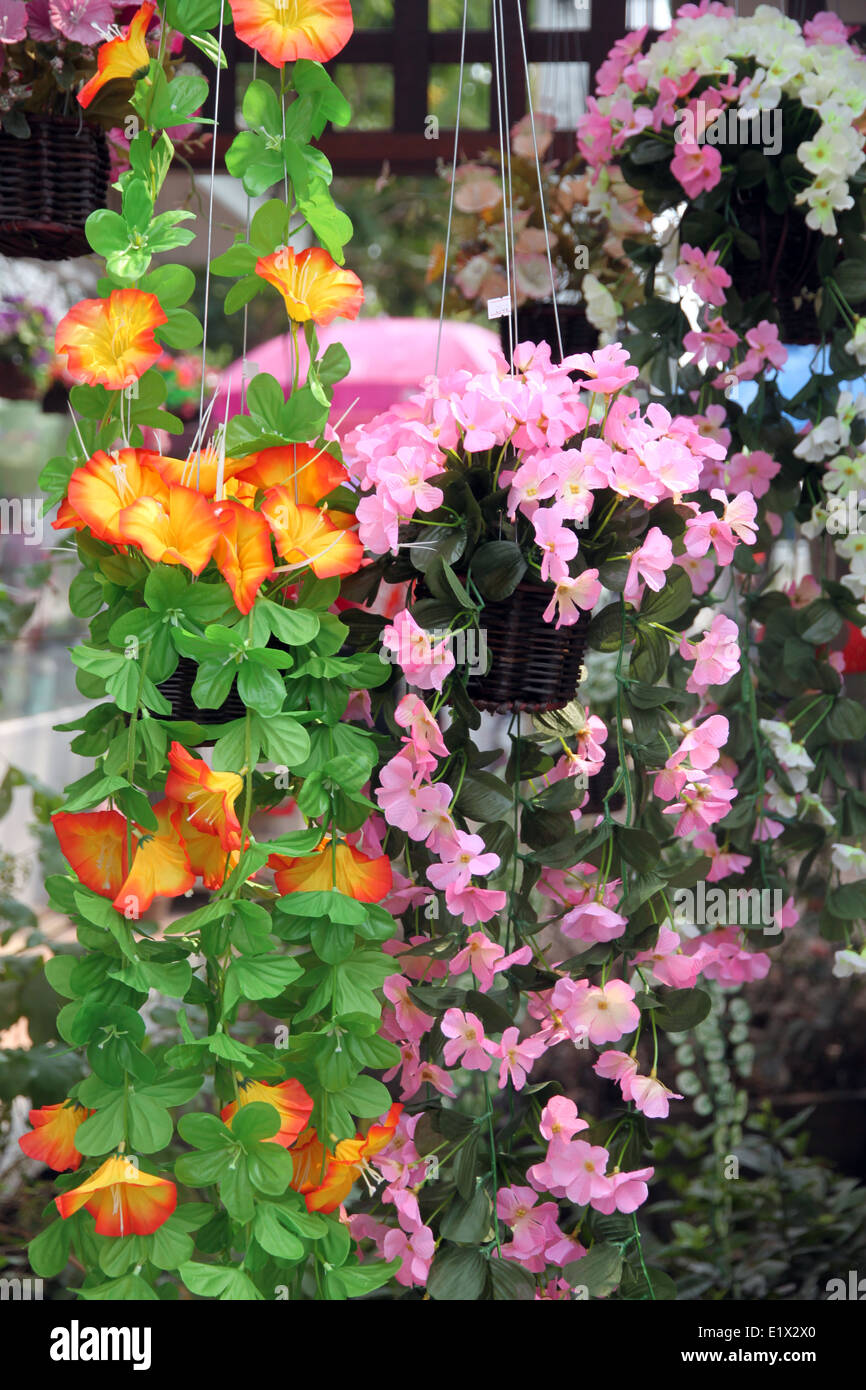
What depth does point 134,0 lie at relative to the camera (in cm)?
120

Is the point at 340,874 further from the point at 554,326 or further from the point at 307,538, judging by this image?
the point at 554,326

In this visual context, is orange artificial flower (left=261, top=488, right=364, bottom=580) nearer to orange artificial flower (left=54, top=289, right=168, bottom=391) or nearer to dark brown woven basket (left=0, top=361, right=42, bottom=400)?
orange artificial flower (left=54, top=289, right=168, bottom=391)

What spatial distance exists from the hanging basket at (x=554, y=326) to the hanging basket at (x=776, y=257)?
27 cm

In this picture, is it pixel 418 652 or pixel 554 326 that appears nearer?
pixel 418 652

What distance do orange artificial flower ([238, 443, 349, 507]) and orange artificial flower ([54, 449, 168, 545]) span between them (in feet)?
0.26

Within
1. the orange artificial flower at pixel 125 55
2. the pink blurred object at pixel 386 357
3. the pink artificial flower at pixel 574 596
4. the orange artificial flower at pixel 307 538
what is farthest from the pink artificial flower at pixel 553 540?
the pink blurred object at pixel 386 357

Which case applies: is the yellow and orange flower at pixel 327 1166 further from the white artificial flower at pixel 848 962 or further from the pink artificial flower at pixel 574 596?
the white artificial flower at pixel 848 962

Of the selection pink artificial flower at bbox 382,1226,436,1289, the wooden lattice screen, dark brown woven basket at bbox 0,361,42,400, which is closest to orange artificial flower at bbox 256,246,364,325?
pink artificial flower at bbox 382,1226,436,1289

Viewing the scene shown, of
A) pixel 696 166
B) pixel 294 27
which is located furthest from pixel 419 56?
pixel 294 27

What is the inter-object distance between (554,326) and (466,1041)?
3.61 feet

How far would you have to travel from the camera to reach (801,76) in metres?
1.33

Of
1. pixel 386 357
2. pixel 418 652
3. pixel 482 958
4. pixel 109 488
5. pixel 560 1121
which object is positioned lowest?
pixel 560 1121

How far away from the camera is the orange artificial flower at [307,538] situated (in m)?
0.84

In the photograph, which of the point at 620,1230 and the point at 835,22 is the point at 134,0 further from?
the point at 620,1230
